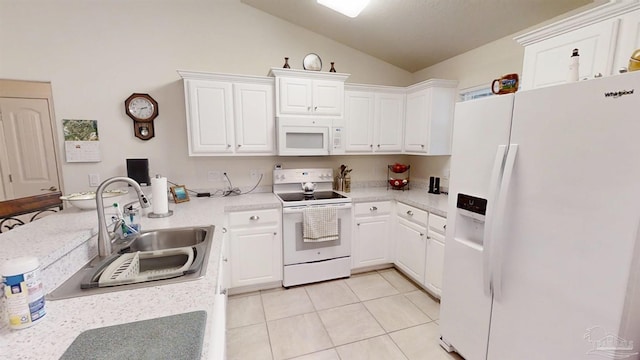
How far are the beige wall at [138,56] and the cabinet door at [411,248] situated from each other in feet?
5.30

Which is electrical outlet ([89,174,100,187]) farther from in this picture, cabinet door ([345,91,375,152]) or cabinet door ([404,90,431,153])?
cabinet door ([404,90,431,153])

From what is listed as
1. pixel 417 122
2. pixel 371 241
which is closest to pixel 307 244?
pixel 371 241

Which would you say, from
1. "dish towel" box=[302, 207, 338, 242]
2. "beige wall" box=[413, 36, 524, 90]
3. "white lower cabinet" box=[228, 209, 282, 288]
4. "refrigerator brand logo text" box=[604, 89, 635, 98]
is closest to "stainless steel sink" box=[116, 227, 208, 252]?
"white lower cabinet" box=[228, 209, 282, 288]

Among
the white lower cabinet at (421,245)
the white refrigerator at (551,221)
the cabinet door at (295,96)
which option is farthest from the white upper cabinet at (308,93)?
the white refrigerator at (551,221)

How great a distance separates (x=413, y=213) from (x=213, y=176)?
84.6 inches

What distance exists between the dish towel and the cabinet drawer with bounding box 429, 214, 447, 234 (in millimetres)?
879

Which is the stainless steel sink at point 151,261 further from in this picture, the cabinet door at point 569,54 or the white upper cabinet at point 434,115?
the white upper cabinet at point 434,115

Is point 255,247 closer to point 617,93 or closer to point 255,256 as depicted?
point 255,256

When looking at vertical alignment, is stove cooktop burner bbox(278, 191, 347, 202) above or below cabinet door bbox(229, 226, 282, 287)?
above

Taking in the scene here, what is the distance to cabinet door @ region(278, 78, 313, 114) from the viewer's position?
261 cm

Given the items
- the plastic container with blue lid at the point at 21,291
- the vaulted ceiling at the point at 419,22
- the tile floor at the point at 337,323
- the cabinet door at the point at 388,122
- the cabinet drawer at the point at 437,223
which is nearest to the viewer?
the plastic container with blue lid at the point at 21,291

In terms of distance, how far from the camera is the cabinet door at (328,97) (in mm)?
2711

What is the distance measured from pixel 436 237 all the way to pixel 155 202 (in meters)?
2.29

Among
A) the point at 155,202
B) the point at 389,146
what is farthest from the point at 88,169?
the point at 389,146
